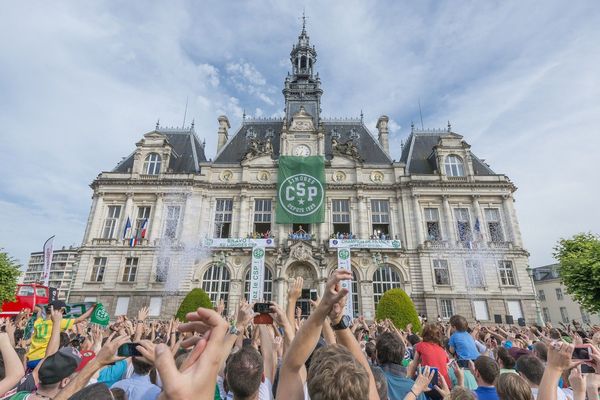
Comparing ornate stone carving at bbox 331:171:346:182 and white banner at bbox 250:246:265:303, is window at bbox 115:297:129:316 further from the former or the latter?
ornate stone carving at bbox 331:171:346:182

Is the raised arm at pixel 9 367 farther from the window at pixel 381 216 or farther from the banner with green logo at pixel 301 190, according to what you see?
the window at pixel 381 216

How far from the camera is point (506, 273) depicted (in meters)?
24.4

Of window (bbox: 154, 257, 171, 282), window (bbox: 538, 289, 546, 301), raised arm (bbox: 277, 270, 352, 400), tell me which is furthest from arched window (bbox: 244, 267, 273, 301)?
window (bbox: 538, 289, 546, 301)

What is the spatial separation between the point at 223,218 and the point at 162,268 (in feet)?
20.2

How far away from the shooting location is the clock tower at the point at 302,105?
28062mm

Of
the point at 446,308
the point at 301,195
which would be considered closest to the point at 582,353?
the point at 301,195

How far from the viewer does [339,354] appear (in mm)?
1847

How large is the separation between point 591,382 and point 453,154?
2822cm

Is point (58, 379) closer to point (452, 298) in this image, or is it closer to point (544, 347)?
point (544, 347)

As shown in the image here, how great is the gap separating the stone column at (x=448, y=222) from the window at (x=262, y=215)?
1484 centimetres

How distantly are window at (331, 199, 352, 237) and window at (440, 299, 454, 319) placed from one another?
8.90m

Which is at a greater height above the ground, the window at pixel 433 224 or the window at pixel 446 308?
the window at pixel 433 224

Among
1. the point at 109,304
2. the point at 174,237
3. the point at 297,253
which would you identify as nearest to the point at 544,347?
the point at 297,253

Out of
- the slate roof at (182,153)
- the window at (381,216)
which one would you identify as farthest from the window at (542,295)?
the slate roof at (182,153)
